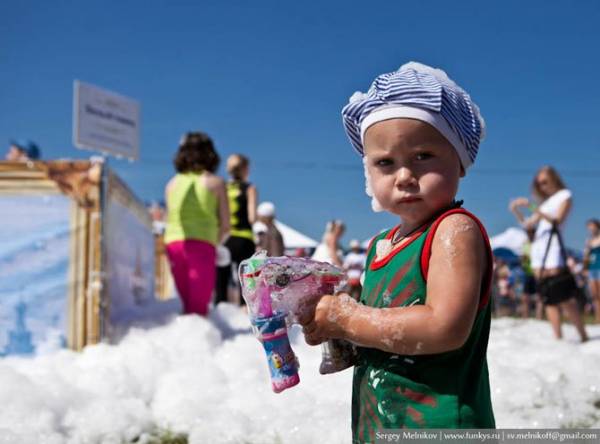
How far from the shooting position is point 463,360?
47.2 inches

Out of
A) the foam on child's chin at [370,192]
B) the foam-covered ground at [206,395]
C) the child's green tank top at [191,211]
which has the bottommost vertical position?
the foam-covered ground at [206,395]

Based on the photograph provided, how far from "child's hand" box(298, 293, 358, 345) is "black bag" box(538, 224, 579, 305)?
450 cm

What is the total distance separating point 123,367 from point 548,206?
148 inches

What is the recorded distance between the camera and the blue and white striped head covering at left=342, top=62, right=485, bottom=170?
47.9 inches

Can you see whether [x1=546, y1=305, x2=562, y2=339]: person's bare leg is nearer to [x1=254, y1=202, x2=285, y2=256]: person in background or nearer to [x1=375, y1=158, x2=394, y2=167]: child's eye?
[x1=254, y1=202, x2=285, y2=256]: person in background

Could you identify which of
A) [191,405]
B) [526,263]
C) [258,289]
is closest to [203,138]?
[191,405]

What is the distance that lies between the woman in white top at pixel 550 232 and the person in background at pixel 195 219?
2.65 m

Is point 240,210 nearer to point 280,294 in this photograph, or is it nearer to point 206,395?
point 206,395

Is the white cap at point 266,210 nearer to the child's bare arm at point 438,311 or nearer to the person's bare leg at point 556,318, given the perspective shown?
the person's bare leg at point 556,318

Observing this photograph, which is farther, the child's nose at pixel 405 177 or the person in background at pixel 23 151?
the person in background at pixel 23 151

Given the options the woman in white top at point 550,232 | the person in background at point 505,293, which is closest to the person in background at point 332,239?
the woman in white top at point 550,232

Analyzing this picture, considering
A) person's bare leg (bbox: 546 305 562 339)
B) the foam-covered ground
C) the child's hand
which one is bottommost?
the foam-covered ground

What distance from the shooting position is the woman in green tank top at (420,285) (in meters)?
1.13

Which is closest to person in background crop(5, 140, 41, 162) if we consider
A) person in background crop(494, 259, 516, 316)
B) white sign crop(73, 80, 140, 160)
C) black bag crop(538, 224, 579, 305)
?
white sign crop(73, 80, 140, 160)
